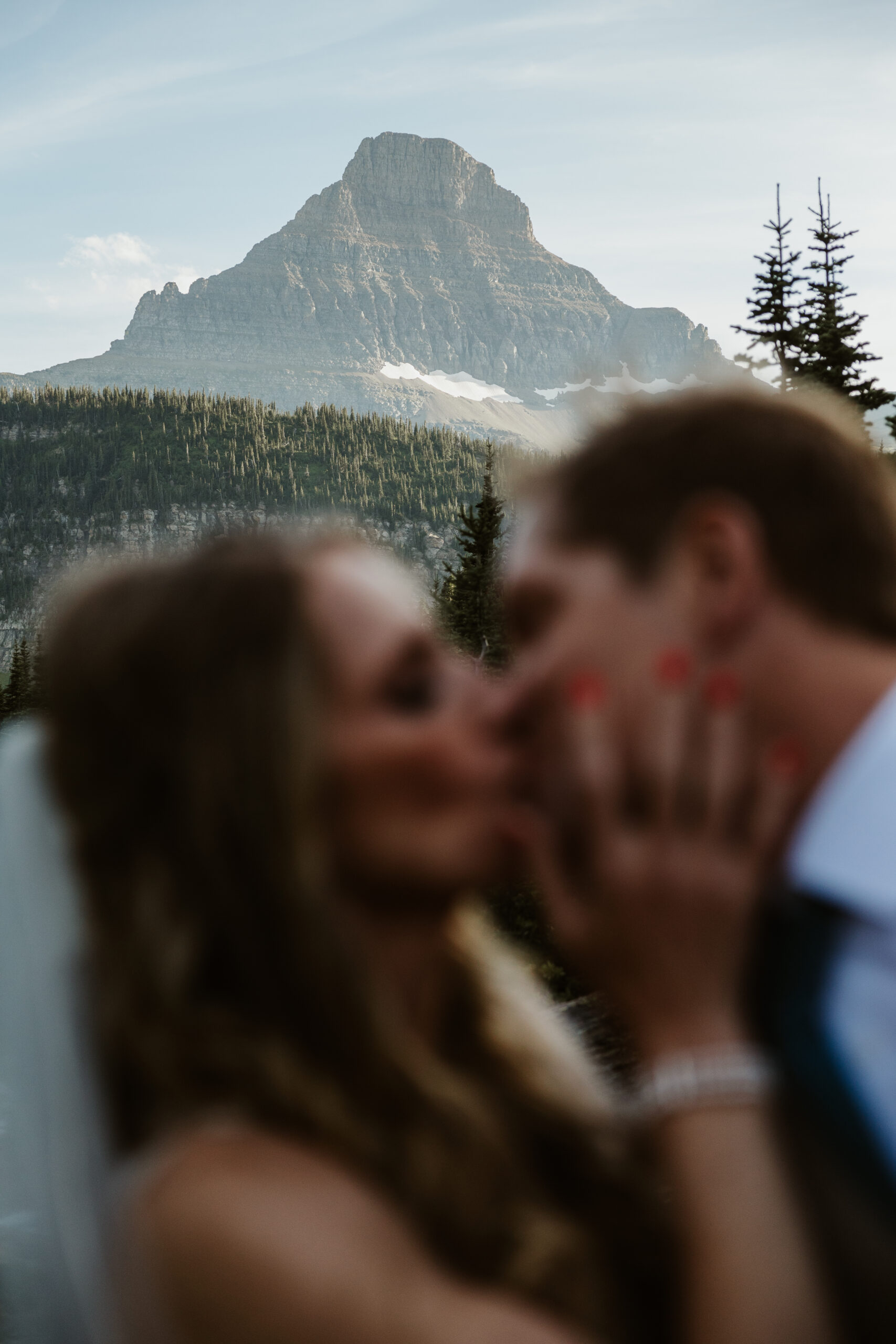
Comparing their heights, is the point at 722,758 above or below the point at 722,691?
below

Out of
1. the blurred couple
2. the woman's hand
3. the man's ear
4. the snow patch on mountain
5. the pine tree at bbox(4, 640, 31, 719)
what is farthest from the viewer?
the pine tree at bbox(4, 640, 31, 719)

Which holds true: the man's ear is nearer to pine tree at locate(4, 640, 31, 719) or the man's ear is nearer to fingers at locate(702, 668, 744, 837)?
fingers at locate(702, 668, 744, 837)

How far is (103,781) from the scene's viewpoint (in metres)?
1.95

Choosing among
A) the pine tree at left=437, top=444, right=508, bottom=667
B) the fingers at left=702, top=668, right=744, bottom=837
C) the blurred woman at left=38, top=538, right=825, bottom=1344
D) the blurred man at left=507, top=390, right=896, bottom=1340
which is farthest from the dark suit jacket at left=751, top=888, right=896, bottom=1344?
the pine tree at left=437, top=444, right=508, bottom=667

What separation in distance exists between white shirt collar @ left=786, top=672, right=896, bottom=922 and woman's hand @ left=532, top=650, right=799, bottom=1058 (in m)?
0.09

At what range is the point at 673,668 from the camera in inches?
93.4

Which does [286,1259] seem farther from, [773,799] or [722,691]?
[722,691]

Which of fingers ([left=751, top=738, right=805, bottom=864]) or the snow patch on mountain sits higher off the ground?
the snow patch on mountain

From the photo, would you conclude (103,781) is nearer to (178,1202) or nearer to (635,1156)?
(178,1202)

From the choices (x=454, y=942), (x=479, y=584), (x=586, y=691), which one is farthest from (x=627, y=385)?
(x=479, y=584)

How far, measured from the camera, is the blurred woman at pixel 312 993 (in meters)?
1.57

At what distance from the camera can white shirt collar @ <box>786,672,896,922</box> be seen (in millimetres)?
2010

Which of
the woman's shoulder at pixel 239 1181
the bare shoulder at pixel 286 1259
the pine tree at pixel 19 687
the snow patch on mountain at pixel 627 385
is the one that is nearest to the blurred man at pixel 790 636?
the snow patch on mountain at pixel 627 385

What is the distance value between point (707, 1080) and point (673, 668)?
870mm
